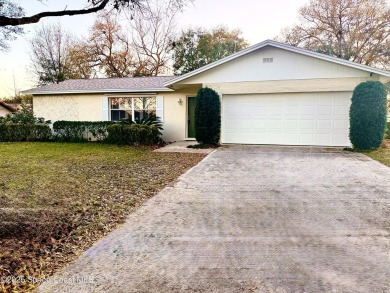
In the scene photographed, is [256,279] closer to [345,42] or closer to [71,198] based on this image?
[71,198]

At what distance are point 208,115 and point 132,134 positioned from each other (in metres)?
3.39

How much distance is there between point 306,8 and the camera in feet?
80.3

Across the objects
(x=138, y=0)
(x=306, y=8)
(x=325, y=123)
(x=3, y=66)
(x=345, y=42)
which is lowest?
(x=325, y=123)

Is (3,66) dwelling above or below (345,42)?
below

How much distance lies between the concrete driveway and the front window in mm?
8823

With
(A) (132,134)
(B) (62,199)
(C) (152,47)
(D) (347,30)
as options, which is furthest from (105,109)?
(D) (347,30)

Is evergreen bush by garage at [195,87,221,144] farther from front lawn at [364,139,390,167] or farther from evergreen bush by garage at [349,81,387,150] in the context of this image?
front lawn at [364,139,390,167]

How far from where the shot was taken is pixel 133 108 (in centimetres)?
1491

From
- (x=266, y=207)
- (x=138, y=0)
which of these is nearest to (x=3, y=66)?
(x=138, y=0)

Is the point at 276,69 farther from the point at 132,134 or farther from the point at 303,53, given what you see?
the point at 132,134

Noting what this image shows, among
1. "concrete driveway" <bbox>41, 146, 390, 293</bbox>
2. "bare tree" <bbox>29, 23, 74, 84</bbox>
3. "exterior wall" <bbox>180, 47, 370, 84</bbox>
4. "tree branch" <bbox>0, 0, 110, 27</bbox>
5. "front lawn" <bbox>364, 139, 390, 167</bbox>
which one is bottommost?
"concrete driveway" <bbox>41, 146, 390, 293</bbox>

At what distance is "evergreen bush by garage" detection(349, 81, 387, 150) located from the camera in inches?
387

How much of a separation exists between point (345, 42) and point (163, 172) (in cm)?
2250

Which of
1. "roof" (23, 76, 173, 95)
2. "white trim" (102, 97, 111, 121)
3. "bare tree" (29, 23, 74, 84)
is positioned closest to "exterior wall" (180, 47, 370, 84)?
"roof" (23, 76, 173, 95)
